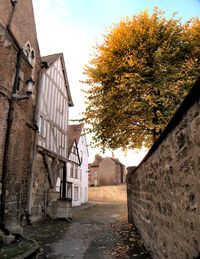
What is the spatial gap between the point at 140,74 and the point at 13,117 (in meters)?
6.42

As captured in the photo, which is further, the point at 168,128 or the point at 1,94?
the point at 1,94

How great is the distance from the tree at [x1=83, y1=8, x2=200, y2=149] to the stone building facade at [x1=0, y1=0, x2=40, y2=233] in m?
3.94

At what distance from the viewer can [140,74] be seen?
9.66m

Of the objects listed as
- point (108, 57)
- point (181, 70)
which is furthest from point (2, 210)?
point (181, 70)

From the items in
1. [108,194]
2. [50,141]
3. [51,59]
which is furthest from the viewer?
[108,194]

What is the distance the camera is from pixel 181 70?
349 inches

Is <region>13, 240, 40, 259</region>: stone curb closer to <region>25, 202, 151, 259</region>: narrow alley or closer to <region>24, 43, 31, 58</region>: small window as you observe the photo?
<region>25, 202, 151, 259</region>: narrow alley

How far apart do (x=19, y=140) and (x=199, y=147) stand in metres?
6.76

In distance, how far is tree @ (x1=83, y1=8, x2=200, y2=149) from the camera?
895cm

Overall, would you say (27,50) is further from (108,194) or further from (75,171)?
(108,194)

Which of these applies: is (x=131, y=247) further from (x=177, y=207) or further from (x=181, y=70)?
(x=181, y=70)

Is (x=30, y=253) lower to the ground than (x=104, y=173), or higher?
lower

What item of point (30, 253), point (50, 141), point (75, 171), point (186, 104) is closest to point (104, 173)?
point (75, 171)

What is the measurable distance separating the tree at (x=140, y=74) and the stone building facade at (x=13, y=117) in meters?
3.94
